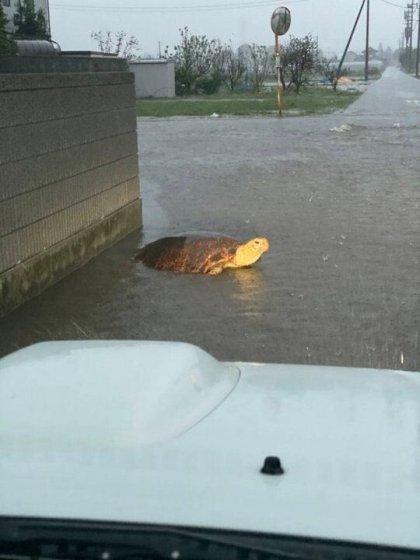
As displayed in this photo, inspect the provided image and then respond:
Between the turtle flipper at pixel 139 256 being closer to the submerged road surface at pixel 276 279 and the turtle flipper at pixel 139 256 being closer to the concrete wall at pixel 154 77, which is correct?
the submerged road surface at pixel 276 279

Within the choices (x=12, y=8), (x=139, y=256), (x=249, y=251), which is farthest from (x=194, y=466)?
(x=12, y=8)

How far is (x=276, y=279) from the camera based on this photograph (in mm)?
8258

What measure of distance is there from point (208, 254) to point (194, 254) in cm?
13

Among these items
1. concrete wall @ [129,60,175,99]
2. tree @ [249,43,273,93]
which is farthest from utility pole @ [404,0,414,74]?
concrete wall @ [129,60,175,99]

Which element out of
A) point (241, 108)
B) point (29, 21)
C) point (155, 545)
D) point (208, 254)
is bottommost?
point (241, 108)

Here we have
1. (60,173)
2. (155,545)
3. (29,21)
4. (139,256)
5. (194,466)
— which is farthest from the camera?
(29,21)

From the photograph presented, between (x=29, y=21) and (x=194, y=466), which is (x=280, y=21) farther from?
(x=194, y=466)

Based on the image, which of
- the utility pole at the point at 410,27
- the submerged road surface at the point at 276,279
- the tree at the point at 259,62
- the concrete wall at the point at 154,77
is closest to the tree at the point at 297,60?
the tree at the point at 259,62

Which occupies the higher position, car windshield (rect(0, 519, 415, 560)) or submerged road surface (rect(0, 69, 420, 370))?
car windshield (rect(0, 519, 415, 560))

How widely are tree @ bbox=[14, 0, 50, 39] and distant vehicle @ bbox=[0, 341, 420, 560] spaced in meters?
36.9

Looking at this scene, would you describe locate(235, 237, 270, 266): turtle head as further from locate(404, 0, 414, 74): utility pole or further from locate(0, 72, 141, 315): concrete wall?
locate(404, 0, 414, 74): utility pole

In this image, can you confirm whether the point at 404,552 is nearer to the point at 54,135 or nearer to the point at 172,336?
the point at 172,336

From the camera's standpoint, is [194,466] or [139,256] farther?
[139,256]

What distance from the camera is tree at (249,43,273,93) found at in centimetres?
5253
